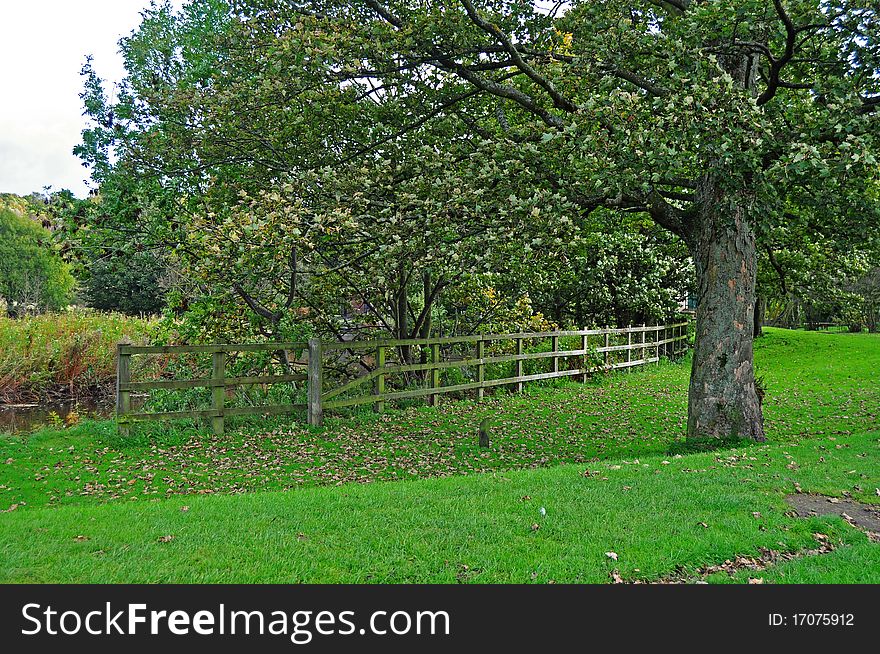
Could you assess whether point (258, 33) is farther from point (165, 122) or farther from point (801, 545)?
point (801, 545)

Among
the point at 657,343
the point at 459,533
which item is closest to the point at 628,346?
the point at 657,343

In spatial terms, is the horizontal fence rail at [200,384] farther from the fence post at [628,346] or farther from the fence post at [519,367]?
the fence post at [628,346]

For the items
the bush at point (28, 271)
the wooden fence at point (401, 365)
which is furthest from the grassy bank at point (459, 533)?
the bush at point (28, 271)

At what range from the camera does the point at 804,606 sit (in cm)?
383

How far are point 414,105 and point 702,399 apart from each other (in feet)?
20.5

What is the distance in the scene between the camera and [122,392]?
9461 millimetres

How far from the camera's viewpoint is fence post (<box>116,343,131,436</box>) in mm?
9375

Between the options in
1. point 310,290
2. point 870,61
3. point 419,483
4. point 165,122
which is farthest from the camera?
point 310,290

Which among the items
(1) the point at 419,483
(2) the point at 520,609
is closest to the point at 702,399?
(1) the point at 419,483

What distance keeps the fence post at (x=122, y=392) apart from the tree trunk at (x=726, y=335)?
331 inches

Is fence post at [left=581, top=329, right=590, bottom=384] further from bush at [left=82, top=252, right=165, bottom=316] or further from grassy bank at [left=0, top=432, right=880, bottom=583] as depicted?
bush at [left=82, top=252, right=165, bottom=316]

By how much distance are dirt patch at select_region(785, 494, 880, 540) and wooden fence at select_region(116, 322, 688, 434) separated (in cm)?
723

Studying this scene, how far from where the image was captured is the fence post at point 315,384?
35.1 feet

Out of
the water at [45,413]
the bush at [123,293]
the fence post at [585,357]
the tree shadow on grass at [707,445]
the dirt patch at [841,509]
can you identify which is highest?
the bush at [123,293]
